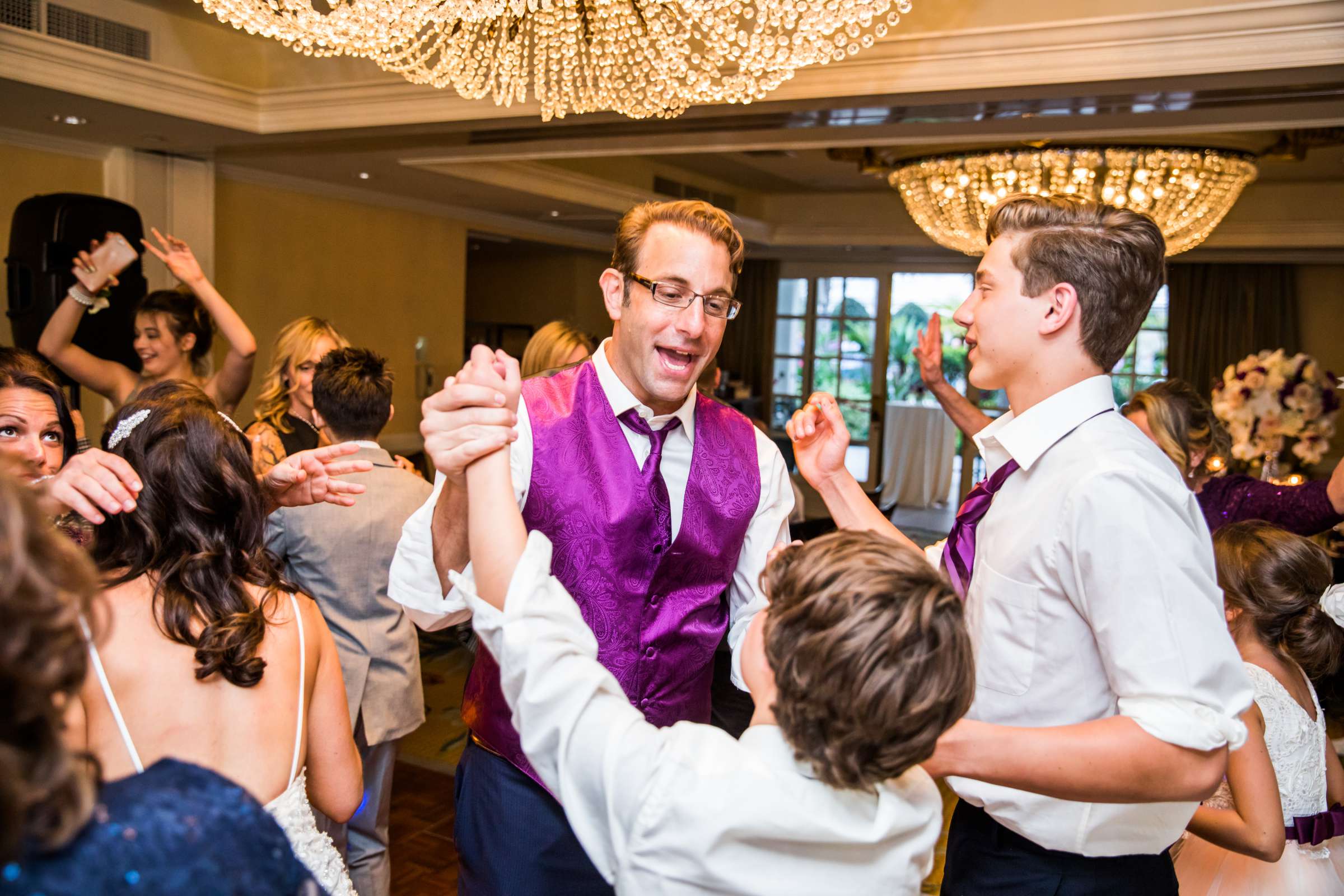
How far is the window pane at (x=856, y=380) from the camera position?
408 inches

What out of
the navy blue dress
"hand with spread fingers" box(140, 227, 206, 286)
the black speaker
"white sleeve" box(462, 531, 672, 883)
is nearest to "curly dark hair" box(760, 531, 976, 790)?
"white sleeve" box(462, 531, 672, 883)

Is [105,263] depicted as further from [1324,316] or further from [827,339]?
[1324,316]

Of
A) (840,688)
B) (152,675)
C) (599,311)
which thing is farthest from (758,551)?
(599,311)

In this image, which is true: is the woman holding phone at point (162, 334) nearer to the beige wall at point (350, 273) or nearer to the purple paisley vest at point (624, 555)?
the beige wall at point (350, 273)

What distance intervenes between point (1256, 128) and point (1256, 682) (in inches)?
121

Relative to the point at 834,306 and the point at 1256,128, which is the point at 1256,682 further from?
the point at 834,306

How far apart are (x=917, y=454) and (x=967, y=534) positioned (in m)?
9.13

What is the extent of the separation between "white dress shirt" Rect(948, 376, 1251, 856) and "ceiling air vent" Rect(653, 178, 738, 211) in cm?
632

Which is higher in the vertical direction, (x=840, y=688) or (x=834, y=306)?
(x=834, y=306)

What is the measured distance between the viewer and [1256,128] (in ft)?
13.2

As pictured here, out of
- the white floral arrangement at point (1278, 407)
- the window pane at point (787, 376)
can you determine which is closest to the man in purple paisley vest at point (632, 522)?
the white floral arrangement at point (1278, 407)

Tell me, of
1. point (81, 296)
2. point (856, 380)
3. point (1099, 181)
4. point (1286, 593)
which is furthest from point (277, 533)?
point (856, 380)

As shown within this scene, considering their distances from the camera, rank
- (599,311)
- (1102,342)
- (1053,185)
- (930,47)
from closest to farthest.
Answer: (1102,342)
(930,47)
(1053,185)
(599,311)

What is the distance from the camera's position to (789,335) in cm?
1080
